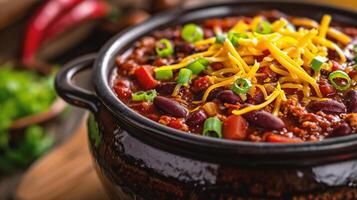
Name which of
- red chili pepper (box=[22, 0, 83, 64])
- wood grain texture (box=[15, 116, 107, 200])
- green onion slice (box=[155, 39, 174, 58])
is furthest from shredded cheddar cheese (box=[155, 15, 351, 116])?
red chili pepper (box=[22, 0, 83, 64])

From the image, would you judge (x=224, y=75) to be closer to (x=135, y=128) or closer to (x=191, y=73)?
(x=191, y=73)

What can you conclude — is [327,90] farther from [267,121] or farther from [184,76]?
[184,76]

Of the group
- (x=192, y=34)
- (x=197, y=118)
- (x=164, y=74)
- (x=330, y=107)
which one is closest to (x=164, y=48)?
A: (x=192, y=34)

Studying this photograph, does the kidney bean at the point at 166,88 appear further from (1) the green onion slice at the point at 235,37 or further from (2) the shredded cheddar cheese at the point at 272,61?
(1) the green onion slice at the point at 235,37

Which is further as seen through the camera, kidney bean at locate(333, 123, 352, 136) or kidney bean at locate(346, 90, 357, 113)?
kidney bean at locate(346, 90, 357, 113)

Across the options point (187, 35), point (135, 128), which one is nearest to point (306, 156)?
point (135, 128)

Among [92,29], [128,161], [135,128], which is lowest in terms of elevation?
[92,29]

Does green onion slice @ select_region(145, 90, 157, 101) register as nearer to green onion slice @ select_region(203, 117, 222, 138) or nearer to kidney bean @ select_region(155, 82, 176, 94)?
kidney bean @ select_region(155, 82, 176, 94)
